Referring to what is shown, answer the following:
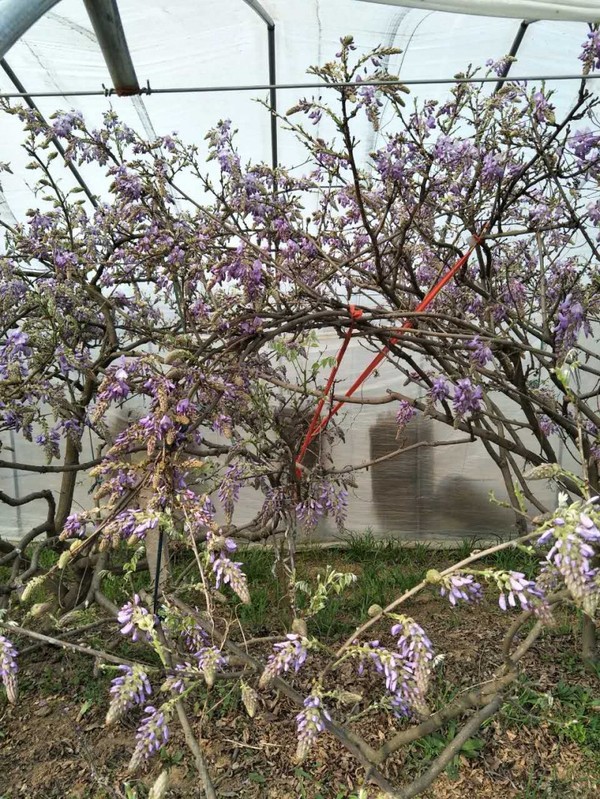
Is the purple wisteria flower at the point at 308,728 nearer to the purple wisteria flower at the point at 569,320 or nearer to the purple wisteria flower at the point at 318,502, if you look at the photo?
the purple wisteria flower at the point at 318,502

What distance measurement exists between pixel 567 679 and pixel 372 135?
3.25m

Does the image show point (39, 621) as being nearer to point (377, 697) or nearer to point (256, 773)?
point (256, 773)

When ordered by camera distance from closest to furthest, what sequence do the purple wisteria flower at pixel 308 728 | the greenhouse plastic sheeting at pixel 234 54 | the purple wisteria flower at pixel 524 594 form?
the purple wisteria flower at pixel 524 594 < the purple wisteria flower at pixel 308 728 < the greenhouse plastic sheeting at pixel 234 54

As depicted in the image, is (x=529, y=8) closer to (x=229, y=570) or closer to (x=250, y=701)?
(x=229, y=570)

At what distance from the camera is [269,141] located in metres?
4.00

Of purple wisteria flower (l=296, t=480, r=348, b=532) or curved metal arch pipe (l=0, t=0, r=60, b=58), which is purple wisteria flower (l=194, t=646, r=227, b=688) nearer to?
purple wisteria flower (l=296, t=480, r=348, b=532)

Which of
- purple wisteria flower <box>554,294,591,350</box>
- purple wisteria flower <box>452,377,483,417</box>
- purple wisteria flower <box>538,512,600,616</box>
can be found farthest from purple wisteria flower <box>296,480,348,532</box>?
purple wisteria flower <box>538,512,600,616</box>

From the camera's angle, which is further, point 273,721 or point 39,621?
point 39,621

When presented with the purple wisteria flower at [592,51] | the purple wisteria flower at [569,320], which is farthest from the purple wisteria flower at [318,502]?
the purple wisteria flower at [592,51]

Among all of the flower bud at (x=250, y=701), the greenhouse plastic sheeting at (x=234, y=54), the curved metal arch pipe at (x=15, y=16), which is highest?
the greenhouse plastic sheeting at (x=234, y=54)

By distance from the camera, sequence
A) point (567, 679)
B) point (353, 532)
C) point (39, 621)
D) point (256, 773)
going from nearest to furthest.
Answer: point (256, 773) < point (567, 679) < point (39, 621) < point (353, 532)

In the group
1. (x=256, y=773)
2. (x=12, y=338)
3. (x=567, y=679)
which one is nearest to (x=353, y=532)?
(x=567, y=679)

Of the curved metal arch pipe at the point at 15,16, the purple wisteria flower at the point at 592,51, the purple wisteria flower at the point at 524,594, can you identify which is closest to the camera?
the purple wisteria flower at the point at 524,594

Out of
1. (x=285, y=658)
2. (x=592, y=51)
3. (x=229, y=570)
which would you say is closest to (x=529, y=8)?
(x=592, y=51)
